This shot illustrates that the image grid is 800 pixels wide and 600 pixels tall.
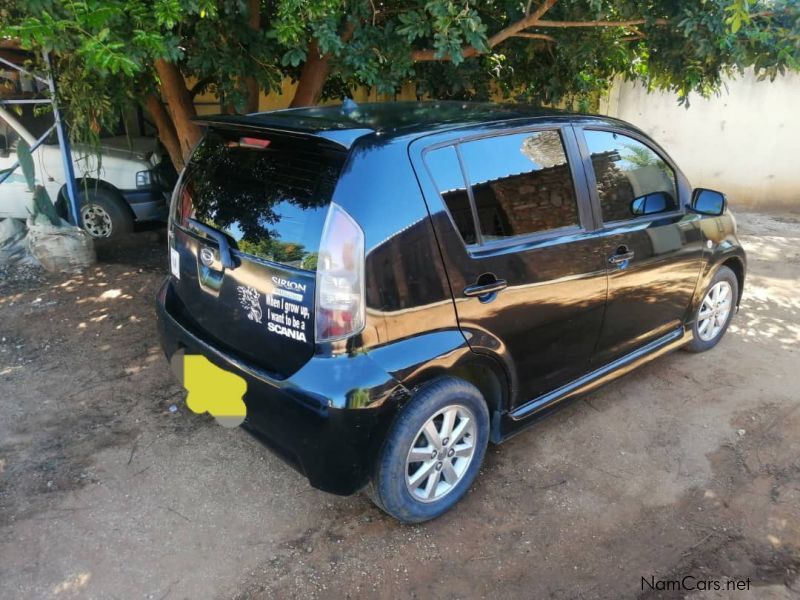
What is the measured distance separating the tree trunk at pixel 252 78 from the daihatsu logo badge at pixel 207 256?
7.23ft

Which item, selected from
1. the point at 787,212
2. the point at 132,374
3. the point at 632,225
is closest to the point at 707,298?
the point at 632,225

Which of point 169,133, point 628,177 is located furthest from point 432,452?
point 169,133

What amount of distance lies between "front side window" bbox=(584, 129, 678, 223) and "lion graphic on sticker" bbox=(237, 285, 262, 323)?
1.82 meters

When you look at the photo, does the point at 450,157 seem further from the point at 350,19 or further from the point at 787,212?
the point at 787,212

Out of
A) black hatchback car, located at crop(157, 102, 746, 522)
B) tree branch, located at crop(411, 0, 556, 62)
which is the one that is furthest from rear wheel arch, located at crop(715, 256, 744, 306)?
tree branch, located at crop(411, 0, 556, 62)

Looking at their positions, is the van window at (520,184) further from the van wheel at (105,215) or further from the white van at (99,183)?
the van wheel at (105,215)

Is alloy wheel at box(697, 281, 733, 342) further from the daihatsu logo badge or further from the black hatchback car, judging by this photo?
the daihatsu logo badge

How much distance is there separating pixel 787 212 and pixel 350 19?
828cm

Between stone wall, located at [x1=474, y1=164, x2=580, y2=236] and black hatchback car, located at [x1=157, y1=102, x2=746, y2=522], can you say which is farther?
stone wall, located at [x1=474, y1=164, x2=580, y2=236]

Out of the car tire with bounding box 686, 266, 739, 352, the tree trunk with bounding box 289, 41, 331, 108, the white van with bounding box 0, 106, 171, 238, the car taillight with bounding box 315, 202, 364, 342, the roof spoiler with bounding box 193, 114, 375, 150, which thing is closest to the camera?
the car taillight with bounding box 315, 202, 364, 342

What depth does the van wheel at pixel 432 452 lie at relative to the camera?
7.89 feet

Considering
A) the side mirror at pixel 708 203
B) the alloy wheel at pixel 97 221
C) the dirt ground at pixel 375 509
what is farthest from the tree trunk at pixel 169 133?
the side mirror at pixel 708 203

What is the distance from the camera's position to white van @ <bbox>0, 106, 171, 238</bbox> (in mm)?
6582

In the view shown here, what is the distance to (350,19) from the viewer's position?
Result: 402 centimetres
